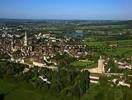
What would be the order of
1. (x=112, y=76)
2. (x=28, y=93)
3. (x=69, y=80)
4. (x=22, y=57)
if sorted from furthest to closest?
1. (x=22, y=57)
2. (x=112, y=76)
3. (x=69, y=80)
4. (x=28, y=93)

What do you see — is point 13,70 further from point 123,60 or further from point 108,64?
point 123,60

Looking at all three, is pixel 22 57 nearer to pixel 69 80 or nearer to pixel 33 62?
pixel 33 62

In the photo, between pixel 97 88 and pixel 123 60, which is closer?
pixel 97 88

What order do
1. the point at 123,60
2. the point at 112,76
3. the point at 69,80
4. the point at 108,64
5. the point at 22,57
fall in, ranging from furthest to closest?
the point at 22,57 < the point at 123,60 < the point at 108,64 < the point at 112,76 < the point at 69,80

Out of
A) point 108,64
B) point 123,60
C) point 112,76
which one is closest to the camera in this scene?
point 112,76

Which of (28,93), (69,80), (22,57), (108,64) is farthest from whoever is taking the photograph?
(22,57)

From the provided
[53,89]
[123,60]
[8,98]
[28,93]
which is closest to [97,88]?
[53,89]

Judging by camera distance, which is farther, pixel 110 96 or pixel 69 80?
pixel 69 80

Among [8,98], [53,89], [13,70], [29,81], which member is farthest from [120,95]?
[13,70]
